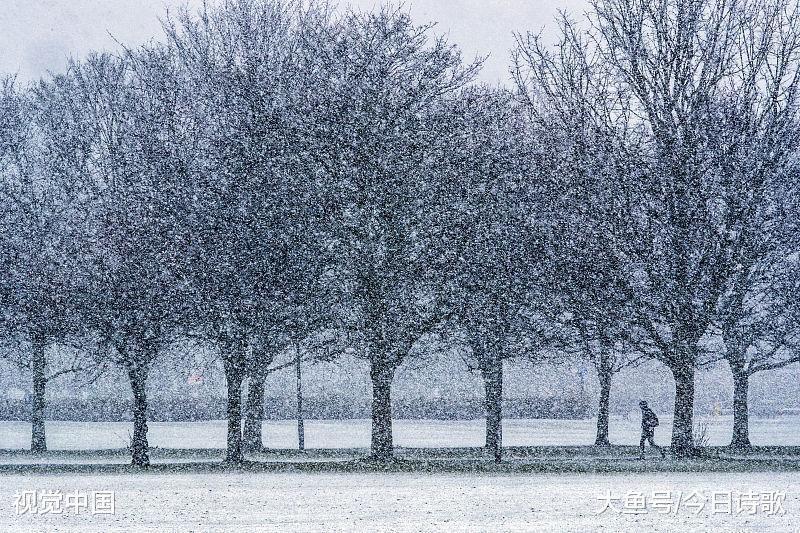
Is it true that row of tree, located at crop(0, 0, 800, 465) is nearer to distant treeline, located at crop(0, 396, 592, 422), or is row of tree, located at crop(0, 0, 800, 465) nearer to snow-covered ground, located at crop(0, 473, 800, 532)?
snow-covered ground, located at crop(0, 473, 800, 532)

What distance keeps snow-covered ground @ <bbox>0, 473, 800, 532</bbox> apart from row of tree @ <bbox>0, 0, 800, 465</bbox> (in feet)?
13.4

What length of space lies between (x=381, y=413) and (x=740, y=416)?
Result: 1192cm

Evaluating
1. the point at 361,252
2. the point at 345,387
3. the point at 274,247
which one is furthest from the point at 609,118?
the point at 345,387

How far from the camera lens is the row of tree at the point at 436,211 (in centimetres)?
2311

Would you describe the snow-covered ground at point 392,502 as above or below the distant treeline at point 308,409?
above

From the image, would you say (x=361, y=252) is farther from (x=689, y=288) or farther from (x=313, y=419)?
(x=313, y=419)

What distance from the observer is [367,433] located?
131 ft

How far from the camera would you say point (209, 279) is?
23.3m

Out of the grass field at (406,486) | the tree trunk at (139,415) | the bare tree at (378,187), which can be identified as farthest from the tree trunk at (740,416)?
the tree trunk at (139,415)

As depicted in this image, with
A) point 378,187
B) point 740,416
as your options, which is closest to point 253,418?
point 378,187

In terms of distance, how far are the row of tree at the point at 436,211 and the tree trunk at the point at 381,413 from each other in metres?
0.07

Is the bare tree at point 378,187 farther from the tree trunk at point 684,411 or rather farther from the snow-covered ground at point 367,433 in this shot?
the snow-covered ground at point 367,433

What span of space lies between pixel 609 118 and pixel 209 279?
1039 cm

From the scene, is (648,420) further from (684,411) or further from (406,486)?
(406,486)
